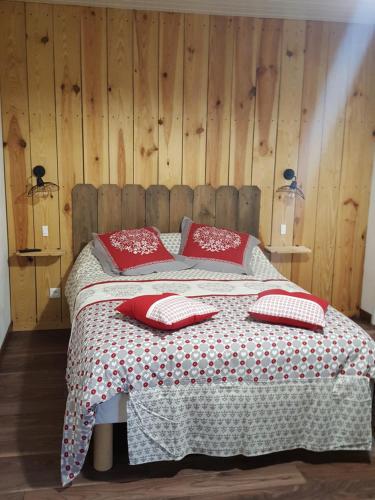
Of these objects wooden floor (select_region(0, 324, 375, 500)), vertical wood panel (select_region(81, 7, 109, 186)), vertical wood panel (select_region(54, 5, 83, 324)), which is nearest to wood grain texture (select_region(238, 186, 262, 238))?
vertical wood panel (select_region(81, 7, 109, 186))

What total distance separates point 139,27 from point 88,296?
2.16m

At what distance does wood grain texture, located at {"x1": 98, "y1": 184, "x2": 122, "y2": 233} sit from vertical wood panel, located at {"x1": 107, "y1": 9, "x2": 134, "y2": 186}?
0.27 feet

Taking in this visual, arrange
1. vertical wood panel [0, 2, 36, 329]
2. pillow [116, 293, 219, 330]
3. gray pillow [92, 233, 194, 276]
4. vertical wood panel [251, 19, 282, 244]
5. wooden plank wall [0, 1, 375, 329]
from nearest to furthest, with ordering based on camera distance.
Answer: pillow [116, 293, 219, 330], gray pillow [92, 233, 194, 276], vertical wood panel [0, 2, 36, 329], wooden plank wall [0, 1, 375, 329], vertical wood panel [251, 19, 282, 244]

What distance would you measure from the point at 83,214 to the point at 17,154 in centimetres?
66

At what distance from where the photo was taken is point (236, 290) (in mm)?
2971

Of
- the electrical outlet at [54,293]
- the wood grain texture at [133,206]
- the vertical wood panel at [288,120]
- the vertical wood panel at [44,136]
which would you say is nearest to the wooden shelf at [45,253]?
the vertical wood panel at [44,136]

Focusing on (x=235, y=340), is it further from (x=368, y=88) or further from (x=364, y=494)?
(x=368, y=88)

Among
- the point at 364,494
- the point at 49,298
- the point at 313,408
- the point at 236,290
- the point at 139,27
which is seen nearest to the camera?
the point at 364,494

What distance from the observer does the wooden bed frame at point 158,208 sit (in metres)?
3.88

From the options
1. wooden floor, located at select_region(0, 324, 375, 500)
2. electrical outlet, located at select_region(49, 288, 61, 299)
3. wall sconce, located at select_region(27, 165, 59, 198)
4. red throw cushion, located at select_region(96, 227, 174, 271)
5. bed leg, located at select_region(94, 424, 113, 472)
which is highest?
wall sconce, located at select_region(27, 165, 59, 198)

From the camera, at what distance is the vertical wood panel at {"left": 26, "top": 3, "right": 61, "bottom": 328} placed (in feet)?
11.9

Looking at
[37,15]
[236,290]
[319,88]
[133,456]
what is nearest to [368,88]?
[319,88]

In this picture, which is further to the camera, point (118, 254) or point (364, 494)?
point (118, 254)

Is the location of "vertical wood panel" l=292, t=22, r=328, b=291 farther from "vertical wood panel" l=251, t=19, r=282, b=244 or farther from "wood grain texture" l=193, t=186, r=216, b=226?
"wood grain texture" l=193, t=186, r=216, b=226
